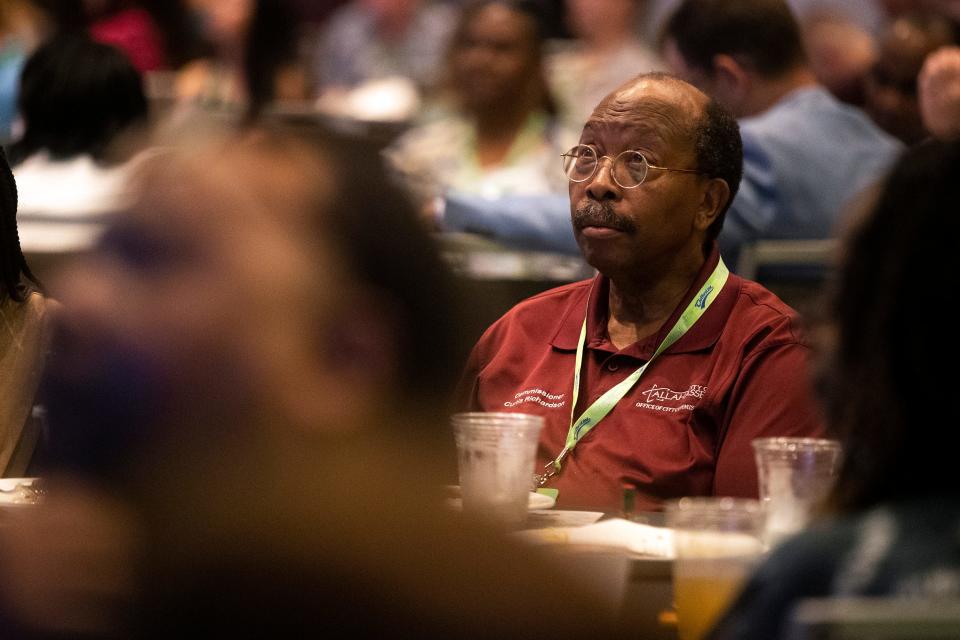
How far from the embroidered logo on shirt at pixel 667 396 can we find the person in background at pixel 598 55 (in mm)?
3684

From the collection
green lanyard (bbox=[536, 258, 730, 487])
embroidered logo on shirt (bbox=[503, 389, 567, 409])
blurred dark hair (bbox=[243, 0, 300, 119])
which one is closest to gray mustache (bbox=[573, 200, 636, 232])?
green lanyard (bbox=[536, 258, 730, 487])

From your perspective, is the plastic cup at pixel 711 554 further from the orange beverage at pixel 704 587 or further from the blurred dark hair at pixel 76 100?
the blurred dark hair at pixel 76 100

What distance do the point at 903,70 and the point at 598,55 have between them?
1.90 meters

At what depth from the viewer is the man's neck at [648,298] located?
3.14m

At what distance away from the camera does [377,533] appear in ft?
3.26

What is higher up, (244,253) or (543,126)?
(543,126)

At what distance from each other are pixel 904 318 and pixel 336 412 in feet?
1.80

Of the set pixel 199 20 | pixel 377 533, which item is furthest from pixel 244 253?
pixel 199 20

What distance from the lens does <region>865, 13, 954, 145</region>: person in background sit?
17.3 ft

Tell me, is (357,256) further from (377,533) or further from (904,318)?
(904,318)

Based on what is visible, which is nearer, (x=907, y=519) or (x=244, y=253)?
(x=244, y=253)

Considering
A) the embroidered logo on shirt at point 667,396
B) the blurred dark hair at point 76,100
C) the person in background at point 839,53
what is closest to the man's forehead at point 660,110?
the embroidered logo on shirt at point 667,396

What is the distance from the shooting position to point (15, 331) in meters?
2.87

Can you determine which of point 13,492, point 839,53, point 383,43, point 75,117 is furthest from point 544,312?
point 383,43
